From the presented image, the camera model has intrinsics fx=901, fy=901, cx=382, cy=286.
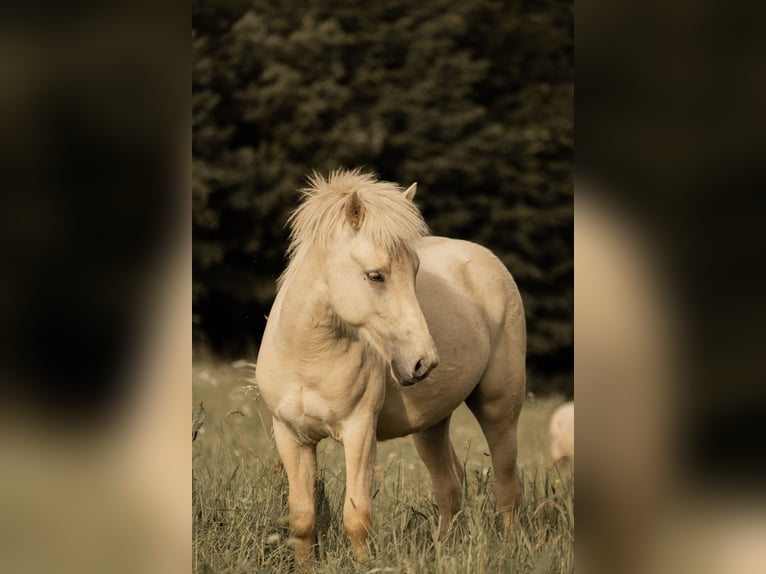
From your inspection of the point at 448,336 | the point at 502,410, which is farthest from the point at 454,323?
the point at 502,410

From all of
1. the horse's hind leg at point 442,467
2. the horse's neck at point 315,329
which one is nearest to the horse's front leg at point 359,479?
the horse's neck at point 315,329

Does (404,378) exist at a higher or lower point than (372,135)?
higher

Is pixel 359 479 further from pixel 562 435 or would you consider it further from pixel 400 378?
pixel 562 435

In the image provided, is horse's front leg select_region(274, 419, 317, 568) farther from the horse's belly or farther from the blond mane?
the blond mane

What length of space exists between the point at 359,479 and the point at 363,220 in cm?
117

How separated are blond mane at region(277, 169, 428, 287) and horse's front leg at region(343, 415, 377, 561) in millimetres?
825

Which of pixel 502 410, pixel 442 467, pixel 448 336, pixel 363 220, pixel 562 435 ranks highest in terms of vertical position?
pixel 363 220

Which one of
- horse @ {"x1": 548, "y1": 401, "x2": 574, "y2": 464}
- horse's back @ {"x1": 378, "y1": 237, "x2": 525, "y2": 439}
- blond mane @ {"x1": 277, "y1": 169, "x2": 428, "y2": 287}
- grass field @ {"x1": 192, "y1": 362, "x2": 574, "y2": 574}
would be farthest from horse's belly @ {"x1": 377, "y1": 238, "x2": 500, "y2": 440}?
horse @ {"x1": 548, "y1": 401, "x2": 574, "y2": 464}

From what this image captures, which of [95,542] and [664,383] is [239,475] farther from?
[664,383]

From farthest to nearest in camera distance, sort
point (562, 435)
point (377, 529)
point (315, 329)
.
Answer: point (562, 435) → point (377, 529) → point (315, 329)

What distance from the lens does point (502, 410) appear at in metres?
5.36

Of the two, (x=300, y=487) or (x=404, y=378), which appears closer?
(x=404, y=378)

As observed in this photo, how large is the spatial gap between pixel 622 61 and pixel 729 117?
0.22 m

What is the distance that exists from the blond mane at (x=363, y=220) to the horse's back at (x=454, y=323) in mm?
841
